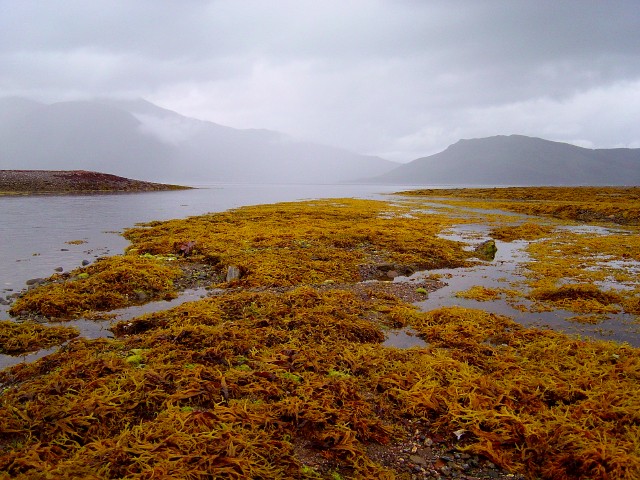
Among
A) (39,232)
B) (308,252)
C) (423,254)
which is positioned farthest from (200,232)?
(423,254)

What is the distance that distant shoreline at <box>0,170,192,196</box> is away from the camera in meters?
44.8

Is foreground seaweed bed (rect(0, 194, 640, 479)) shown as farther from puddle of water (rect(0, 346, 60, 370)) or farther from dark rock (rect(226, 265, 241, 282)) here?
dark rock (rect(226, 265, 241, 282))

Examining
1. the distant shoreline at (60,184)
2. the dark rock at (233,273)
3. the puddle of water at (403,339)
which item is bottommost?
the puddle of water at (403,339)

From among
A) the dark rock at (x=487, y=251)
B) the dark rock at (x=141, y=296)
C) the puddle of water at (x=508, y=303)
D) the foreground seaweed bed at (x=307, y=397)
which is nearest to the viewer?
the foreground seaweed bed at (x=307, y=397)

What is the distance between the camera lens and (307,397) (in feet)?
13.0

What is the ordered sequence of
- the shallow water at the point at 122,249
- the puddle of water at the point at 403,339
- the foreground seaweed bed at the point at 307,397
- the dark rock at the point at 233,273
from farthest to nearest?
the dark rock at the point at 233,273 < the shallow water at the point at 122,249 < the puddle of water at the point at 403,339 < the foreground seaweed bed at the point at 307,397

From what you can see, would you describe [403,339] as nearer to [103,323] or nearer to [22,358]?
[103,323]

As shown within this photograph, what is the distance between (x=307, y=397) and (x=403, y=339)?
2.49 m

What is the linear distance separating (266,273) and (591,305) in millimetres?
7413

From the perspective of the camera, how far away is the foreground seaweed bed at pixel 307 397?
120 inches

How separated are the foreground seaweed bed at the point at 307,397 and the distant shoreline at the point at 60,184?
50.2 metres

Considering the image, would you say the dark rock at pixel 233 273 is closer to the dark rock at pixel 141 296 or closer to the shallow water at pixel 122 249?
the shallow water at pixel 122 249

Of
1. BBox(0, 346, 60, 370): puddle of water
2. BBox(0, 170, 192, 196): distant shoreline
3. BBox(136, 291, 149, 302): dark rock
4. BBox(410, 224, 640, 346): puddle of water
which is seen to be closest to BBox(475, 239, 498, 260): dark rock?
BBox(410, 224, 640, 346): puddle of water

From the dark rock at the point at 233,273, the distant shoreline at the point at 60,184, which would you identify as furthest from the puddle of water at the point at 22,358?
the distant shoreline at the point at 60,184
